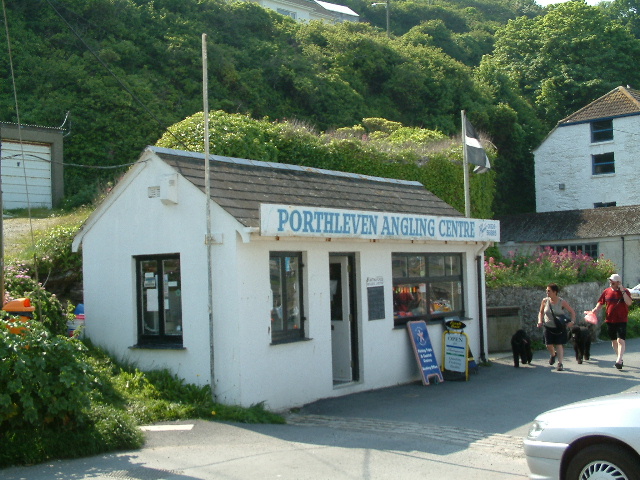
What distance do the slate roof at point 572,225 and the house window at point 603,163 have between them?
21.5 feet

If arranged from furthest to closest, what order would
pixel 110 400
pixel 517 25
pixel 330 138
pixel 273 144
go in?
pixel 517 25 → pixel 330 138 → pixel 273 144 → pixel 110 400

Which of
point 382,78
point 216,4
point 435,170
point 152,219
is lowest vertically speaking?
point 152,219

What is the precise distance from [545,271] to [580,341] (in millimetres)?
4865

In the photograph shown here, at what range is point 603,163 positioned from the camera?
136 ft

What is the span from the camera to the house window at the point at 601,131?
135 feet

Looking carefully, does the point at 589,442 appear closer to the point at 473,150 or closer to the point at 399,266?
the point at 399,266

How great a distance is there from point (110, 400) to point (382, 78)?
122 ft

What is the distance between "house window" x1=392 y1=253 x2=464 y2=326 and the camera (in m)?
13.6

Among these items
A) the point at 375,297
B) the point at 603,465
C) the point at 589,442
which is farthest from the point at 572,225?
the point at 603,465

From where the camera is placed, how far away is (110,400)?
9.65 m

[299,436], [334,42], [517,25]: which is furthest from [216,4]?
[299,436]

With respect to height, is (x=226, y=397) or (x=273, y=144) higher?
(x=273, y=144)

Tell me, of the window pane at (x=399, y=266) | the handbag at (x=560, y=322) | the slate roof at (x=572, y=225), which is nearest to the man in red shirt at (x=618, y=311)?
the handbag at (x=560, y=322)

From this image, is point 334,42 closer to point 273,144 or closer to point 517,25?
point 517,25
